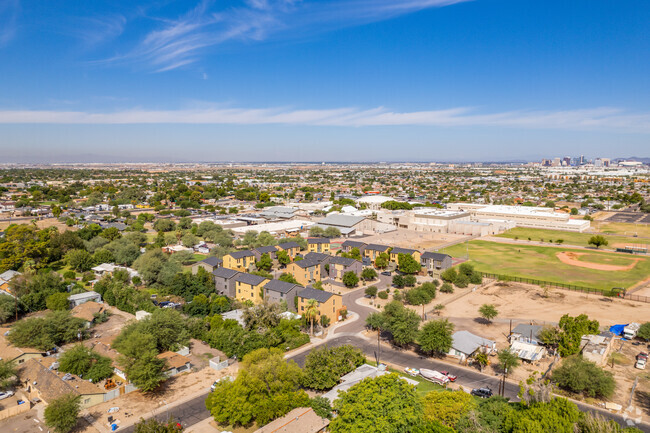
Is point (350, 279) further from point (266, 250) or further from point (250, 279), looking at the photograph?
point (266, 250)

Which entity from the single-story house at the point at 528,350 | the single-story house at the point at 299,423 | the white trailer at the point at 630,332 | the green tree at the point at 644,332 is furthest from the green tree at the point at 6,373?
the green tree at the point at 644,332

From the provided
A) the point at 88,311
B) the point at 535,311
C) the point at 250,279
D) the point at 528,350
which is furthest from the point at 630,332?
the point at 88,311

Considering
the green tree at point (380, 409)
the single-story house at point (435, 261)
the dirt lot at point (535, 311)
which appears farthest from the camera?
the single-story house at point (435, 261)

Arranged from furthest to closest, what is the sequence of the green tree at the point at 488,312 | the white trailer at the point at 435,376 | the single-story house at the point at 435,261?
the single-story house at the point at 435,261, the green tree at the point at 488,312, the white trailer at the point at 435,376

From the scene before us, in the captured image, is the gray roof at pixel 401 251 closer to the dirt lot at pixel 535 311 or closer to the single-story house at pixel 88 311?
the dirt lot at pixel 535 311

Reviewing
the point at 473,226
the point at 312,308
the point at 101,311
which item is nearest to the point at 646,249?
the point at 473,226

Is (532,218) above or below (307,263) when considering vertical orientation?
below

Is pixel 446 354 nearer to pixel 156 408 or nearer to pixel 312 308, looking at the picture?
pixel 312 308
